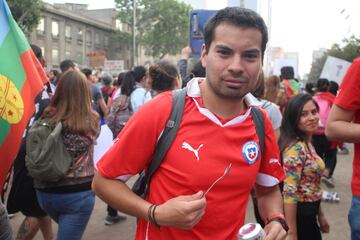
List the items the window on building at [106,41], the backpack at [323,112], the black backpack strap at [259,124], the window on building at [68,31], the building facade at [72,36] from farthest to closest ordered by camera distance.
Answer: the window on building at [106,41] < the window on building at [68,31] < the building facade at [72,36] < the backpack at [323,112] < the black backpack strap at [259,124]

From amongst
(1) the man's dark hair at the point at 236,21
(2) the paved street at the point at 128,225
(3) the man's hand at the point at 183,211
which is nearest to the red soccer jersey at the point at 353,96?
(1) the man's dark hair at the point at 236,21

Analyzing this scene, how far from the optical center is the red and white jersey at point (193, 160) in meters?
1.71

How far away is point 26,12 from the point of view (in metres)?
24.9

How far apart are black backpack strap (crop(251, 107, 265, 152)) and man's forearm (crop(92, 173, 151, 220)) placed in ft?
1.96

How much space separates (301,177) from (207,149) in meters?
1.60

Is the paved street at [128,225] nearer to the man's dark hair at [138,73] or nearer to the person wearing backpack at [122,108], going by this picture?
the person wearing backpack at [122,108]

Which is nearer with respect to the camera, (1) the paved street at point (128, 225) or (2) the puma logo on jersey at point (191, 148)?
(2) the puma logo on jersey at point (191, 148)

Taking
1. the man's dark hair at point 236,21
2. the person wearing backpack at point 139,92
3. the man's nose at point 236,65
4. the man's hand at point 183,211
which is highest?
the man's dark hair at point 236,21

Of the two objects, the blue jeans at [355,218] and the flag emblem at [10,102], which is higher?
the flag emblem at [10,102]

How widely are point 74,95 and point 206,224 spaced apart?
1.95 m

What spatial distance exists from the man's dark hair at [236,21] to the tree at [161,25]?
2283 inches

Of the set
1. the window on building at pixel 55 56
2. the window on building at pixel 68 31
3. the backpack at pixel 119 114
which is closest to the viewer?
the backpack at pixel 119 114

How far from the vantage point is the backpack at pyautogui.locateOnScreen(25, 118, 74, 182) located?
10.2 feet

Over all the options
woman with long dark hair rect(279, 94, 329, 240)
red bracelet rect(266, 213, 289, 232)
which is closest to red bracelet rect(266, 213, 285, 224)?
red bracelet rect(266, 213, 289, 232)
